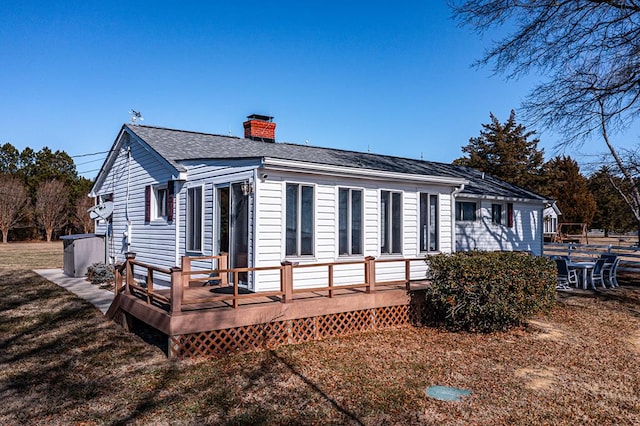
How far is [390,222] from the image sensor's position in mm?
9477

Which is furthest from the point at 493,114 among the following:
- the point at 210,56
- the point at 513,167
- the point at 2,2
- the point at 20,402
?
the point at 20,402

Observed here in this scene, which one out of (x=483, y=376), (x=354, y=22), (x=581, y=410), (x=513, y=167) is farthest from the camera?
(x=513, y=167)

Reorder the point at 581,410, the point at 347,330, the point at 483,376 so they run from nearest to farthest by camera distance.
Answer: the point at 581,410
the point at 483,376
the point at 347,330

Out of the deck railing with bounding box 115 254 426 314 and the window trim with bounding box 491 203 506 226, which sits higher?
the window trim with bounding box 491 203 506 226

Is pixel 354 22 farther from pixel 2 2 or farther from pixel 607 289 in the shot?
pixel 607 289

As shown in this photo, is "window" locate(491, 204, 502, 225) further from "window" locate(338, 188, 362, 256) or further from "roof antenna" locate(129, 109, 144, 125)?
"roof antenna" locate(129, 109, 144, 125)

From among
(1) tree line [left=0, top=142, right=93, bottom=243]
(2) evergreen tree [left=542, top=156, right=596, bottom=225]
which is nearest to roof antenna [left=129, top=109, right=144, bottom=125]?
Answer: (1) tree line [left=0, top=142, right=93, bottom=243]

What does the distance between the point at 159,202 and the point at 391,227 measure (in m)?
6.11

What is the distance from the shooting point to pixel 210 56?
17359 mm

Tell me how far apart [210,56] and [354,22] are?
19.3 ft

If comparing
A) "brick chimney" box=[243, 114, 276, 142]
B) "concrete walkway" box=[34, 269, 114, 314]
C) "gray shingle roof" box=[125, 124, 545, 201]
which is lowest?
"concrete walkway" box=[34, 269, 114, 314]

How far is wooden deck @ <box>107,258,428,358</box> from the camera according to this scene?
613cm

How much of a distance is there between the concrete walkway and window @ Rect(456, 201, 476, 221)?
11.0 metres

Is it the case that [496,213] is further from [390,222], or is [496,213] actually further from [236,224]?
[236,224]
